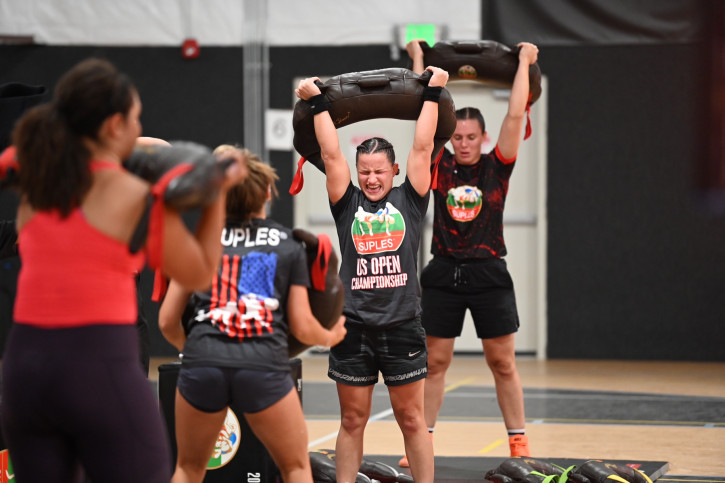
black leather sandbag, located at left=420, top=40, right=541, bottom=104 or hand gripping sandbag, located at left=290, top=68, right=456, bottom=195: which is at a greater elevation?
→ black leather sandbag, located at left=420, top=40, right=541, bottom=104

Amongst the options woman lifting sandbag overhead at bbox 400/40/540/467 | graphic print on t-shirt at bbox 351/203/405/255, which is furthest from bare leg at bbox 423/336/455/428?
graphic print on t-shirt at bbox 351/203/405/255

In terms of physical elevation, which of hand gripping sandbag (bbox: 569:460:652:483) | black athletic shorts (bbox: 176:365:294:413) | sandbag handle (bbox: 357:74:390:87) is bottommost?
hand gripping sandbag (bbox: 569:460:652:483)

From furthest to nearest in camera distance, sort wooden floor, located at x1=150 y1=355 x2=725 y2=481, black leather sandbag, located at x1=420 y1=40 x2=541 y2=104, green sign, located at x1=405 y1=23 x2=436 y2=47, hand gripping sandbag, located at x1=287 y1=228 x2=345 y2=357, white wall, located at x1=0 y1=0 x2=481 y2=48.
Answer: white wall, located at x1=0 y1=0 x2=481 y2=48
green sign, located at x1=405 y1=23 x2=436 y2=47
wooden floor, located at x1=150 y1=355 x2=725 y2=481
black leather sandbag, located at x1=420 y1=40 x2=541 y2=104
hand gripping sandbag, located at x1=287 y1=228 x2=345 y2=357

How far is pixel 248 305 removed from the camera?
3199 millimetres

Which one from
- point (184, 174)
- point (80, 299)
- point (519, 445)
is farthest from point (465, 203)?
point (80, 299)

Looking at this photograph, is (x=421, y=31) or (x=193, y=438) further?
(x=421, y=31)

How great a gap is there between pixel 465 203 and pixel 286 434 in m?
2.26

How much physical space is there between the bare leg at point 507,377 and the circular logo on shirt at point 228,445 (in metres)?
1.46

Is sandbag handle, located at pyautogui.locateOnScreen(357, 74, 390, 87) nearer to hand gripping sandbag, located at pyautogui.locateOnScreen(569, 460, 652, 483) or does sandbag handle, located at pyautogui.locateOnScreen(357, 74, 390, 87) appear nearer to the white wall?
hand gripping sandbag, located at pyautogui.locateOnScreen(569, 460, 652, 483)

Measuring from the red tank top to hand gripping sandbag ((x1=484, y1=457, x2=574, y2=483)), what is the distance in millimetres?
2678

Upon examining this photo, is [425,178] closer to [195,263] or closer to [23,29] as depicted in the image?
[195,263]

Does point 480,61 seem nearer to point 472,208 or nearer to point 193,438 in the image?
point 472,208

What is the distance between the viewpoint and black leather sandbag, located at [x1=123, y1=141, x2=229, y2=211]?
2377 mm

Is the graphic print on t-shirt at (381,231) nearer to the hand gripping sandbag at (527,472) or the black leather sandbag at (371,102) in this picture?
the black leather sandbag at (371,102)
